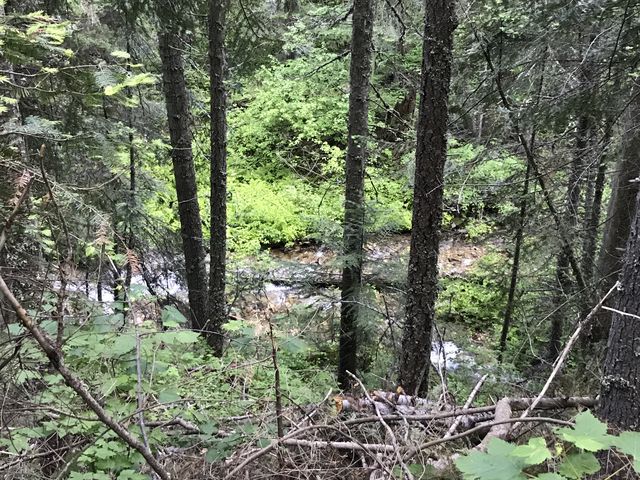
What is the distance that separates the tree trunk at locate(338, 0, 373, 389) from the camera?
6.55 m

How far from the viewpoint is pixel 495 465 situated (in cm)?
152

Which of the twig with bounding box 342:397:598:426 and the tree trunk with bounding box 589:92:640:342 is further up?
the tree trunk with bounding box 589:92:640:342

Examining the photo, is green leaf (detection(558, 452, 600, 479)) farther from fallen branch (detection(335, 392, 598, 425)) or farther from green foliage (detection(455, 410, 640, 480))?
fallen branch (detection(335, 392, 598, 425))

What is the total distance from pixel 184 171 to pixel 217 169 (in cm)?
86

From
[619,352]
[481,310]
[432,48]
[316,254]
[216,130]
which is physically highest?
[432,48]

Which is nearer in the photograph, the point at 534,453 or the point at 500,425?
the point at 534,453

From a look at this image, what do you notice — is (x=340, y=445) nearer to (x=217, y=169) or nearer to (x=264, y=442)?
(x=264, y=442)

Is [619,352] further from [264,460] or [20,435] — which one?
[20,435]

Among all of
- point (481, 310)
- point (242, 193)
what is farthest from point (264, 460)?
point (242, 193)

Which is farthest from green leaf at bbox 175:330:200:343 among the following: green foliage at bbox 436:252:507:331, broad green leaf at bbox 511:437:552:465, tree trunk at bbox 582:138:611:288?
green foliage at bbox 436:252:507:331

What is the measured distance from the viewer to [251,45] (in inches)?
266

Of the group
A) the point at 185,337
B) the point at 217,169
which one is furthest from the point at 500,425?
the point at 217,169

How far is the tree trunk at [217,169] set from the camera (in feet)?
22.0

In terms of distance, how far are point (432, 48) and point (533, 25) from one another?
1.67 meters
